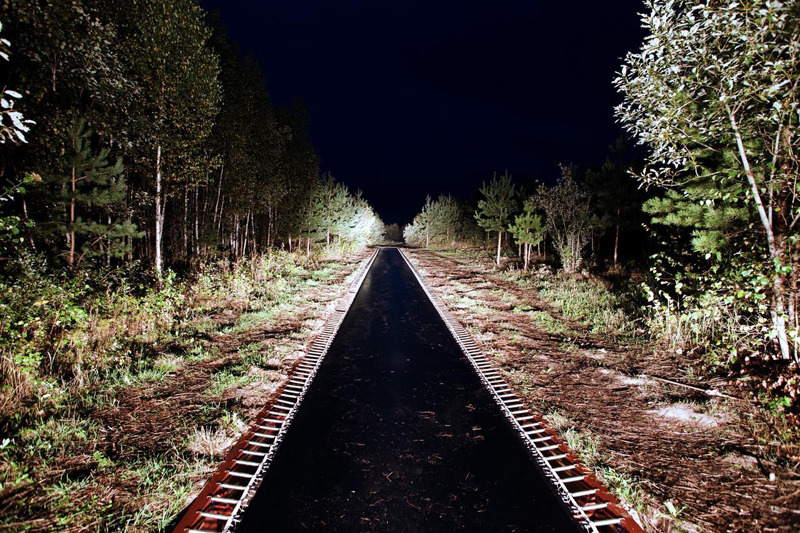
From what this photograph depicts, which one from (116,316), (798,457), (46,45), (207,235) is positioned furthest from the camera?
(207,235)

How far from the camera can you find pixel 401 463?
383cm

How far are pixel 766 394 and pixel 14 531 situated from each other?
8.53 m

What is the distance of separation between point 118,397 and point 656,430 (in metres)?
7.68

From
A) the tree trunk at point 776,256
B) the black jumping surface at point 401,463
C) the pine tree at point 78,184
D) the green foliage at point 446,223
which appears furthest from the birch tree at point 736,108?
the green foliage at point 446,223

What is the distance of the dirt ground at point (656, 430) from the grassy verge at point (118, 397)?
456 cm

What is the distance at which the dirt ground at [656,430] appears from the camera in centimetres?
314

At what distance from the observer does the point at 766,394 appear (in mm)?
4695

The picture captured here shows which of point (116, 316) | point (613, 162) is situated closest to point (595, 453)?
point (116, 316)

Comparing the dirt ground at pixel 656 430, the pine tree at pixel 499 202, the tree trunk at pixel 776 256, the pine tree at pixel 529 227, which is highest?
the pine tree at pixel 499 202

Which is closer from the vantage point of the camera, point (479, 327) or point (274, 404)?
point (274, 404)

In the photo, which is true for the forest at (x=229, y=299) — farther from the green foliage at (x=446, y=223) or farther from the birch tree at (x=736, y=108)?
the green foliage at (x=446, y=223)

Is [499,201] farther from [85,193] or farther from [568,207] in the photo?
[85,193]

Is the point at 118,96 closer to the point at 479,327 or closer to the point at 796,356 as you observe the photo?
the point at 479,327

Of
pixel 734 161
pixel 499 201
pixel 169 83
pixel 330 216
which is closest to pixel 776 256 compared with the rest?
pixel 734 161
